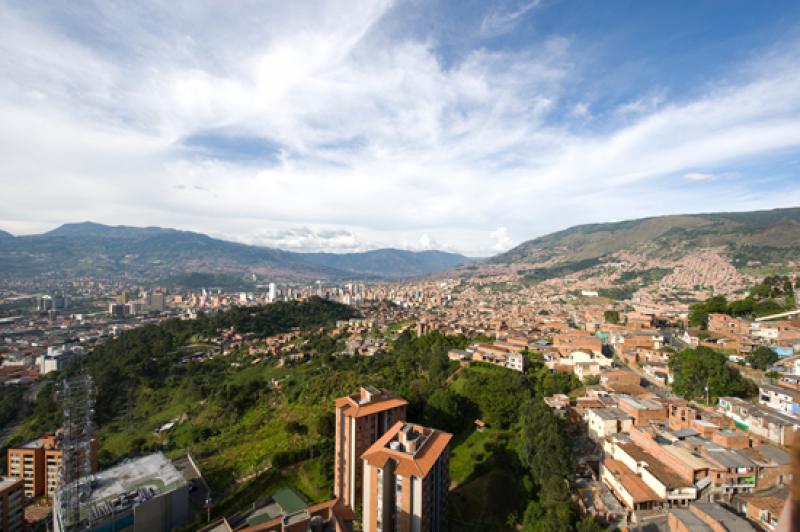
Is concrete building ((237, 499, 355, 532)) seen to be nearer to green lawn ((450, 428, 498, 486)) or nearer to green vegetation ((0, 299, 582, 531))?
green vegetation ((0, 299, 582, 531))

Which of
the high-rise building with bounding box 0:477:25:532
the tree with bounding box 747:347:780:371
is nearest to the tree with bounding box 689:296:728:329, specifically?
the tree with bounding box 747:347:780:371

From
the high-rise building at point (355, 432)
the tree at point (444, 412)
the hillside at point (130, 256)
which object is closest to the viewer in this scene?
the high-rise building at point (355, 432)

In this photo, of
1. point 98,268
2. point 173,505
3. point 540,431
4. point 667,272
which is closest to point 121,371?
point 173,505

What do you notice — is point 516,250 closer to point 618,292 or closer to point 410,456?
point 618,292

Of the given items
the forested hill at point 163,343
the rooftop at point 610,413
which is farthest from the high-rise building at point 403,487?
the forested hill at point 163,343

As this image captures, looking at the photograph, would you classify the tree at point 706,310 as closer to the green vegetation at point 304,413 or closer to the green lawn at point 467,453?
the green vegetation at point 304,413

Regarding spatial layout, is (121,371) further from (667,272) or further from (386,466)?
(667,272)
